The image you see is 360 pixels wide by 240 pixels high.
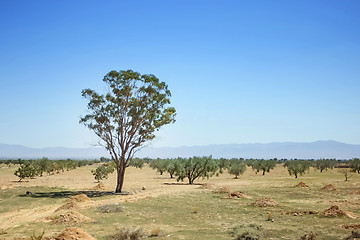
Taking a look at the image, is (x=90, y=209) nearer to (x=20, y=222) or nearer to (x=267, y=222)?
(x=20, y=222)

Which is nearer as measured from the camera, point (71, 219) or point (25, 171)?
point (71, 219)

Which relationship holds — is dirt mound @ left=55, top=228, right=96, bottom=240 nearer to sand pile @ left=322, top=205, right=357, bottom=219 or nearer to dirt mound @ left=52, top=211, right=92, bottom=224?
dirt mound @ left=52, top=211, right=92, bottom=224

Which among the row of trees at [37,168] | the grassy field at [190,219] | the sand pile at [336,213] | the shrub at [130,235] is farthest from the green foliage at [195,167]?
the shrub at [130,235]

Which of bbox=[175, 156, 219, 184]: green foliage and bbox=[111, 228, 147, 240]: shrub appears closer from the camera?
bbox=[111, 228, 147, 240]: shrub

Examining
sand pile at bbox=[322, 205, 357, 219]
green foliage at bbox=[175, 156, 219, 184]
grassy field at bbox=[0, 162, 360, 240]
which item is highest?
green foliage at bbox=[175, 156, 219, 184]

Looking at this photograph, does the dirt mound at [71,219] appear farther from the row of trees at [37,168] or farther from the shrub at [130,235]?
the row of trees at [37,168]

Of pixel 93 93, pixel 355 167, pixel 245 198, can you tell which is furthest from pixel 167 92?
pixel 355 167

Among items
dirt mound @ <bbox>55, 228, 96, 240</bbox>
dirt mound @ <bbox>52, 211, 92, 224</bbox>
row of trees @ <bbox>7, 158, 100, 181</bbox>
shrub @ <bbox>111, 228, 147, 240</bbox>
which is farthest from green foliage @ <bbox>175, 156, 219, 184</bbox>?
dirt mound @ <bbox>55, 228, 96, 240</bbox>

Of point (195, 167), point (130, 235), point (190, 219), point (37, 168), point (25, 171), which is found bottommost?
point (190, 219)

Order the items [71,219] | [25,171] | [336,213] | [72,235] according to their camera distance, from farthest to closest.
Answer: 1. [25,171]
2. [336,213]
3. [71,219]
4. [72,235]

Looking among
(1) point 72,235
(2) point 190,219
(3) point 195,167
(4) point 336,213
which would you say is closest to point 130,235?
(1) point 72,235

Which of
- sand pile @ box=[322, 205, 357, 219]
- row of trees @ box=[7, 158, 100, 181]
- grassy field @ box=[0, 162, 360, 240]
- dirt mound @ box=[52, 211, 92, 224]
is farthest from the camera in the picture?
row of trees @ box=[7, 158, 100, 181]

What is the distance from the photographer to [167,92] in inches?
1275

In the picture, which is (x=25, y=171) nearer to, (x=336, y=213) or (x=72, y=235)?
(x=72, y=235)
